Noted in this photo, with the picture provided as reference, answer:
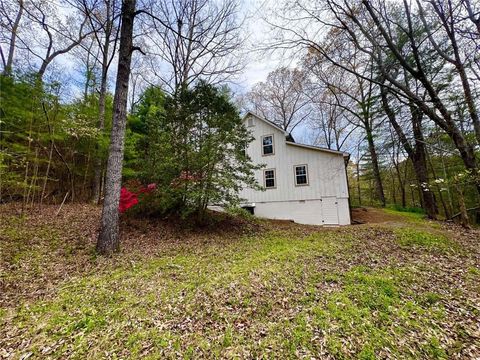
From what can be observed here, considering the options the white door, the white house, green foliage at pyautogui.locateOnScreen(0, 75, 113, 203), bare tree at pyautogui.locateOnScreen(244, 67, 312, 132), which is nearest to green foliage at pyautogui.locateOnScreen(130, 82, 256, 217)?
green foliage at pyautogui.locateOnScreen(0, 75, 113, 203)

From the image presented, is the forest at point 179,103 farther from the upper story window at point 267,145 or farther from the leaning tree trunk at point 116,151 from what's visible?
the upper story window at point 267,145

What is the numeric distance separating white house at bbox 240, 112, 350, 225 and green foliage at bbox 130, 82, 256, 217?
421 centimetres

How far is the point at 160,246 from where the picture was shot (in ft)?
20.6

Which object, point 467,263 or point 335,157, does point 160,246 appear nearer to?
point 467,263

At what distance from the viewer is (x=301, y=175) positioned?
490 inches

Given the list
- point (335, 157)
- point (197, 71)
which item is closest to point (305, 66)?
point (335, 157)

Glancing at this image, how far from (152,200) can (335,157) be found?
967 cm

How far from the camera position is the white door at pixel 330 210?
37.9 feet

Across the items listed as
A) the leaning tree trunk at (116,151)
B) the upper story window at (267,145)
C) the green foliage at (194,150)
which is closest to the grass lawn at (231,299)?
the leaning tree trunk at (116,151)

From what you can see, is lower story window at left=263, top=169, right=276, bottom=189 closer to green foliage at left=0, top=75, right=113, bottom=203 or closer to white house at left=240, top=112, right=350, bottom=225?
white house at left=240, top=112, right=350, bottom=225

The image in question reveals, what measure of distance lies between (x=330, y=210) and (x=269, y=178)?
12.9ft

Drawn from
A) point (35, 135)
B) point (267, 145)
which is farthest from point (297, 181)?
point (35, 135)

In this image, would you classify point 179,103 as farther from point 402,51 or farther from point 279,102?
point 279,102

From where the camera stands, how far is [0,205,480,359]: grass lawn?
8.54 feet
